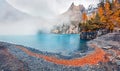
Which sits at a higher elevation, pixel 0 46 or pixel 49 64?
pixel 0 46

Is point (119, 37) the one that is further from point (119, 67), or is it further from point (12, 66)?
point (12, 66)

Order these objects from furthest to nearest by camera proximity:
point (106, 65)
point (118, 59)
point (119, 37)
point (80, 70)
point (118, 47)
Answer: point (119, 37) < point (118, 47) < point (118, 59) < point (106, 65) < point (80, 70)

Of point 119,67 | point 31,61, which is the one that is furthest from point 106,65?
point 31,61

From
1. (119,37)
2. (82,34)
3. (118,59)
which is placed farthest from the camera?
(82,34)

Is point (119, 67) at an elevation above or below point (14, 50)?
below

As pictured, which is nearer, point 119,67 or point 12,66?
point 12,66

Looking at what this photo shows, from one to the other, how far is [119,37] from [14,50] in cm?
4366

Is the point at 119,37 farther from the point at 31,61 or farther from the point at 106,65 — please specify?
the point at 31,61

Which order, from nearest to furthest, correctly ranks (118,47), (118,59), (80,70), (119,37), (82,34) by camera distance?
(80,70) → (118,59) → (118,47) → (119,37) → (82,34)

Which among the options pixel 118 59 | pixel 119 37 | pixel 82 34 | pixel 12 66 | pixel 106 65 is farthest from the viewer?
pixel 82 34

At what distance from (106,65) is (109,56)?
7670 millimetres

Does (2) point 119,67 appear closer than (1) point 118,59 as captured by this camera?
Yes

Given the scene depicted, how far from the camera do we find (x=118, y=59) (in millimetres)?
46469

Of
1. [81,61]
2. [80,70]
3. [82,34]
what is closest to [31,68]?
[80,70]
